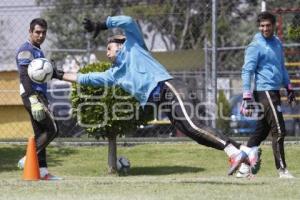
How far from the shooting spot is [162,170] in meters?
12.9

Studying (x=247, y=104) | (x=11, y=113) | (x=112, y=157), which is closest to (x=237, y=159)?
(x=247, y=104)

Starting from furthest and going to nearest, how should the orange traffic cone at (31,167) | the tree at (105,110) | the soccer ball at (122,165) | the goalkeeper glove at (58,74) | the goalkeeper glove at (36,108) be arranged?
the soccer ball at (122,165) → the tree at (105,110) → the goalkeeper glove at (36,108) → the orange traffic cone at (31,167) → the goalkeeper glove at (58,74)

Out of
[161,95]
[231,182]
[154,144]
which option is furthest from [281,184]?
[154,144]

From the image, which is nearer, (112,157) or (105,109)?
(105,109)

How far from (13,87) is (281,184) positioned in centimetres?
877

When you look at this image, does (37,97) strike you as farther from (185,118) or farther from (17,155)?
(17,155)

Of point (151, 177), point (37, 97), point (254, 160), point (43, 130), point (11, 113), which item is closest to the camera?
point (254, 160)

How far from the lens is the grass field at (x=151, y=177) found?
7633mm

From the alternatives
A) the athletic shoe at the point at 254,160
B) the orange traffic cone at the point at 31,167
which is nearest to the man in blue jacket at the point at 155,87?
the athletic shoe at the point at 254,160

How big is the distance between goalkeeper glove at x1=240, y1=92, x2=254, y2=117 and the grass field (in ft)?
2.87

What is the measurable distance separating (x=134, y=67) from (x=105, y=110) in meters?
3.72

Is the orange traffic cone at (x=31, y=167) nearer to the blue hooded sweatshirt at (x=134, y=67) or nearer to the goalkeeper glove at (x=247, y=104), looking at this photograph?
the blue hooded sweatshirt at (x=134, y=67)

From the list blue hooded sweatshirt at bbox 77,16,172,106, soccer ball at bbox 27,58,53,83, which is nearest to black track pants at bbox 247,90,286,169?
blue hooded sweatshirt at bbox 77,16,172,106

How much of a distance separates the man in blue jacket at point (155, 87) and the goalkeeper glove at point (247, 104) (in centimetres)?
146
